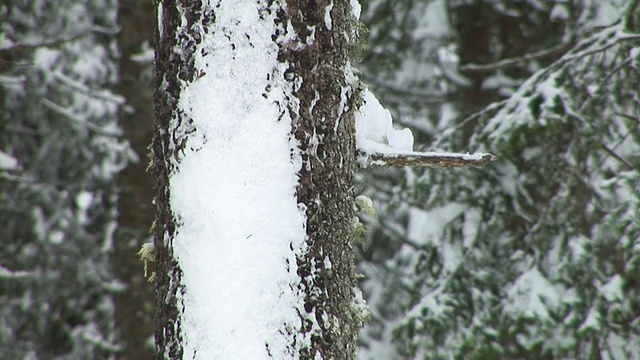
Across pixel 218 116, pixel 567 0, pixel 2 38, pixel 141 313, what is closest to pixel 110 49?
pixel 2 38

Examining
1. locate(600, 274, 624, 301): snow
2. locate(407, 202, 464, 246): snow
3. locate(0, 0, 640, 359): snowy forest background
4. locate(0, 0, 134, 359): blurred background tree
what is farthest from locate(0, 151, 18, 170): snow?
locate(600, 274, 624, 301): snow

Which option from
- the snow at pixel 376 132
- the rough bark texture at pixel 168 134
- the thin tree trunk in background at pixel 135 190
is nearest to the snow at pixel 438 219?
the thin tree trunk in background at pixel 135 190

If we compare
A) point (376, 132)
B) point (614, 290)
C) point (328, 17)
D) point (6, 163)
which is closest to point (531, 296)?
point (614, 290)

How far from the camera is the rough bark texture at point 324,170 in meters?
1.55

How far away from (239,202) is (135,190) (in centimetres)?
398

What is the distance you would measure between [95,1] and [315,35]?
553 centimetres

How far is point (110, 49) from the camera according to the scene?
6.36 meters

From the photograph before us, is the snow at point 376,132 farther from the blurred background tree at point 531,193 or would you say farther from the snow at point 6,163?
the snow at point 6,163

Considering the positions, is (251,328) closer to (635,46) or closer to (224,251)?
(224,251)

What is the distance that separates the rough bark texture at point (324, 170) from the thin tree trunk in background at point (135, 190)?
385 cm

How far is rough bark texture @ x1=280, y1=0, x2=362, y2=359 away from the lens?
1.55 metres

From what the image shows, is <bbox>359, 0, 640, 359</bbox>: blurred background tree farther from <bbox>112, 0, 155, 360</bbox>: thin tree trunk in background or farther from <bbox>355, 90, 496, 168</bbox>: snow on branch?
<bbox>355, 90, 496, 168</bbox>: snow on branch

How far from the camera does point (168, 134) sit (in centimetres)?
164

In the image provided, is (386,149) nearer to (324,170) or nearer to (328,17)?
(324,170)
